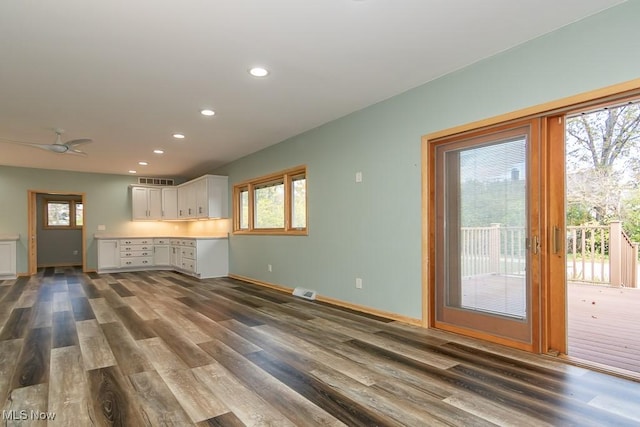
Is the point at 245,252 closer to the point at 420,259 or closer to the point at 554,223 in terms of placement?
the point at 420,259

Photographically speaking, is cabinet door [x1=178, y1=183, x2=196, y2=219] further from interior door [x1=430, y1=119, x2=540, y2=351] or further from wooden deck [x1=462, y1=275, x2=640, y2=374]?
wooden deck [x1=462, y1=275, x2=640, y2=374]

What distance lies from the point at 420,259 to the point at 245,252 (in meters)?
4.15

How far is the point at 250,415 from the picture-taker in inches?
74.5

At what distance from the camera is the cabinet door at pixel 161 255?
342 inches

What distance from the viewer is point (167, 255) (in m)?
8.70

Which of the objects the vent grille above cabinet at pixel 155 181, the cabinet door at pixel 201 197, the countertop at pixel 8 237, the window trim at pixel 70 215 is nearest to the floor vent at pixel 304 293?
the cabinet door at pixel 201 197

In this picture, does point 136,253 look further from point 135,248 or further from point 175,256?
point 175,256

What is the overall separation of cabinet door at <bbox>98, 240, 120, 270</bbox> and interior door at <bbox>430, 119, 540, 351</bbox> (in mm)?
7695

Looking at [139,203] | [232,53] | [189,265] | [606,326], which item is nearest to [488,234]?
[606,326]

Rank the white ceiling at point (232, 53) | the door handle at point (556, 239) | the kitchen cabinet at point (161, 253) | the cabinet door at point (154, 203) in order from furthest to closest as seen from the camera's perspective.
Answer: the cabinet door at point (154, 203) < the kitchen cabinet at point (161, 253) < the door handle at point (556, 239) < the white ceiling at point (232, 53)

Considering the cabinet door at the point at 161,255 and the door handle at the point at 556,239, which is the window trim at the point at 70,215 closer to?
the cabinet door at the point at 161,255

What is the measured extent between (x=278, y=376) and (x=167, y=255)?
719 cm

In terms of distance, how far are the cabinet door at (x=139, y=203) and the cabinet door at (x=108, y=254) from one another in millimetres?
939

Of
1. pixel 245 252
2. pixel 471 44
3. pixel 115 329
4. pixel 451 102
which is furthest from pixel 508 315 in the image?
pixel 245 252
